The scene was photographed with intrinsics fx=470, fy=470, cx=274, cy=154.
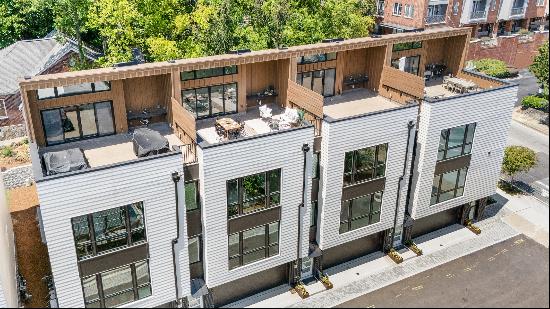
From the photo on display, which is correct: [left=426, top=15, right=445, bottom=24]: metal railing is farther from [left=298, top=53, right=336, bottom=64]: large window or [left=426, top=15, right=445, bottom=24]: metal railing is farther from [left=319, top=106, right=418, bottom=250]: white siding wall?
[left=319, top=106, right=418, bottom=250]: white siding wall

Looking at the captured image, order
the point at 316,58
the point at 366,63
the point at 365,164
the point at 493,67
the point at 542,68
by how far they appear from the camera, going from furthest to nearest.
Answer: the point at 493,67 → the point at 542,68 → the point at 366,63 → the point at 316,58 → the point at 365,164

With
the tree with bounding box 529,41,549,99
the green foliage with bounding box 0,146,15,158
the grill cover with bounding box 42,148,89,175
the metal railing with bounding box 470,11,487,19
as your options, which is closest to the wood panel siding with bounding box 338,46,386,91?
the grill cover with bounding box 42,148,89,175

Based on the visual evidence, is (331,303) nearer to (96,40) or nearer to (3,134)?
(3,134)

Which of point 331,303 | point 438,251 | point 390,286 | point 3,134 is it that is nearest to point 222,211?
point 331,303

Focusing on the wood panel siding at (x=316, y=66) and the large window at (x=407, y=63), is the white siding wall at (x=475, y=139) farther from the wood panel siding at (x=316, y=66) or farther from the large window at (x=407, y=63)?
the wood panel siding at (x=316, y=66)

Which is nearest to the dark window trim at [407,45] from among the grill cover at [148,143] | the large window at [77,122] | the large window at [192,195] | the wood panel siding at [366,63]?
the wood panel siding at [366,63]

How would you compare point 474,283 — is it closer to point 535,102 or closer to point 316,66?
point 316,66

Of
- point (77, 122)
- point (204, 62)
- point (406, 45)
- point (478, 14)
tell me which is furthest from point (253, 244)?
point (478, 14)
